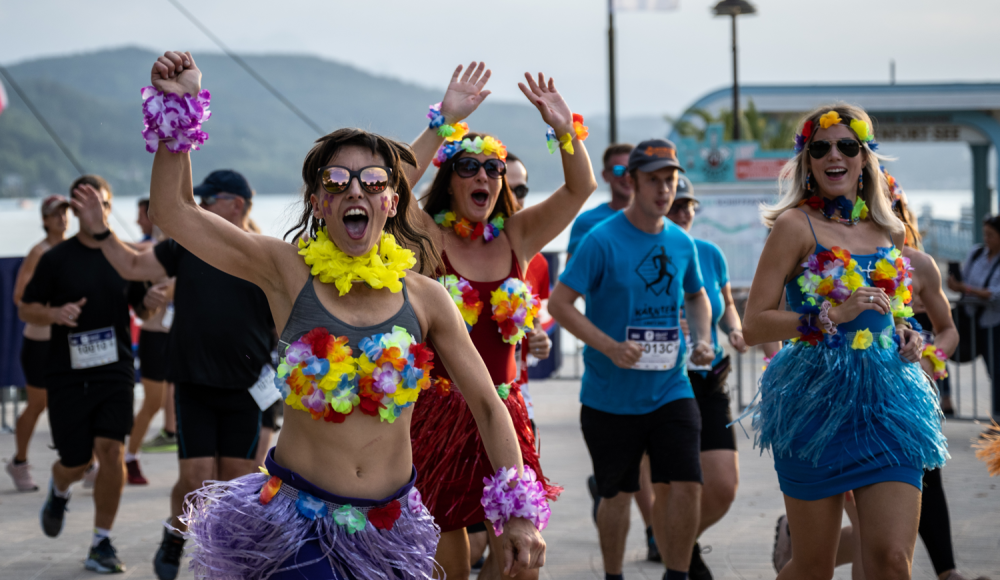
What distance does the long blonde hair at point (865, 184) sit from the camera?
13.3 ft

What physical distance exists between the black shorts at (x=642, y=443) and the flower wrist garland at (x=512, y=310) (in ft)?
3.27

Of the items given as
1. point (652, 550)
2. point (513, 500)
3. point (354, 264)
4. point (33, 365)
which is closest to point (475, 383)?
point (513, 500)

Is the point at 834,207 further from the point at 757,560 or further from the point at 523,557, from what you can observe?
the point at 757,560

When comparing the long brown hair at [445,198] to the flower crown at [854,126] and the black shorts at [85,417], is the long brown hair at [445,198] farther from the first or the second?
the black shorts at [85,417]

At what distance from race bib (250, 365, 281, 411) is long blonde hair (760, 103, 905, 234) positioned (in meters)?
2.69

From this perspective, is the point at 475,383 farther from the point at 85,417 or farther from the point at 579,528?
the point at 579,528

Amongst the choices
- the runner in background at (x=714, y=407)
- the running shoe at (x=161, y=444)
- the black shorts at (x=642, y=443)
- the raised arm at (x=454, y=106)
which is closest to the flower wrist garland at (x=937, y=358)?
the runner in background at (x=714, y=407)

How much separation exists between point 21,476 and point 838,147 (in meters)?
6.62

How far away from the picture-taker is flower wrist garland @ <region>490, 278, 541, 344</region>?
14.0 ft

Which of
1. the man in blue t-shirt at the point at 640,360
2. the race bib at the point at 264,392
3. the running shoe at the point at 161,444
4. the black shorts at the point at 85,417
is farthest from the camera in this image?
the running shoe at the point at 161,444

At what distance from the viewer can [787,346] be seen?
13.3ft

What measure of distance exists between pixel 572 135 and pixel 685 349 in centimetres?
143

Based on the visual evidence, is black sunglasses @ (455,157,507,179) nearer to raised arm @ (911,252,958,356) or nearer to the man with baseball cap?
the man with baseball cap

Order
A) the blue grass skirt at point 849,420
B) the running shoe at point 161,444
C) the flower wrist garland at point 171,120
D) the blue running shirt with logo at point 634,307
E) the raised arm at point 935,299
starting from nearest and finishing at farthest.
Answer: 1. the flower wrist garland at point 171,120
2. the blue grass skirt at point 849,420
3. the raised arm at point 935,299
4. the blue running shirt with logo at point 634,307
5. the running shoe at point 161,444
